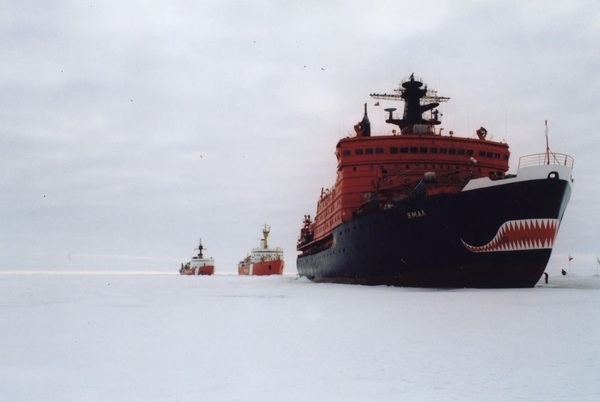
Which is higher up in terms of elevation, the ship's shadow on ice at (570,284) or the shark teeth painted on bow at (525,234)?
the shark teeth painted on bow at (525,234)

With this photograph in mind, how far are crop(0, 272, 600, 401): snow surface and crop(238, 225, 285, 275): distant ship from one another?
69.4 metres

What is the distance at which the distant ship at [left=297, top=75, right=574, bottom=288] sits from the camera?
20.8 m

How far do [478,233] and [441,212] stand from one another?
1.74 meters

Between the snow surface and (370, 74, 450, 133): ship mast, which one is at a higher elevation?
(370, 74, 450, 133): ship mast

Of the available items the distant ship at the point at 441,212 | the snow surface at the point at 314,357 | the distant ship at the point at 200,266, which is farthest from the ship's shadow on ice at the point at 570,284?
the distant ship at the point at 200,266

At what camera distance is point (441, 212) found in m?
21.9

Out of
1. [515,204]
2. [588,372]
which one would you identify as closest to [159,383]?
[588,372]

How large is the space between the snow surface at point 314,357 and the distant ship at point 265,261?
2733 inches

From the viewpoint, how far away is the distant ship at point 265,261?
272 ft

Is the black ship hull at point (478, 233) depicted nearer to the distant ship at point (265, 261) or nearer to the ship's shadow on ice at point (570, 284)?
the ship's shadow on ice at point (570, 284)

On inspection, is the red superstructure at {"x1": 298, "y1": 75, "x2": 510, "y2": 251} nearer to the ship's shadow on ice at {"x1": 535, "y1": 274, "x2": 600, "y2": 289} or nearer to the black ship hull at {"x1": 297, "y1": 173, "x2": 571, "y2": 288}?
the black ship hull at {"x1": 297, "y1": 173, "x2": 571, "y2": 288}

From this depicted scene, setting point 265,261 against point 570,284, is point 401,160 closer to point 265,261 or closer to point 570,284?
point 570,284

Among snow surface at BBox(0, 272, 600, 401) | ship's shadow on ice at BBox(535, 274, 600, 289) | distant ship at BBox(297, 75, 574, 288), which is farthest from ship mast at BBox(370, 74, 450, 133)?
snow surface at BBox(0, 272, 600, 401)

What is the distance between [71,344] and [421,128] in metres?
28.5
